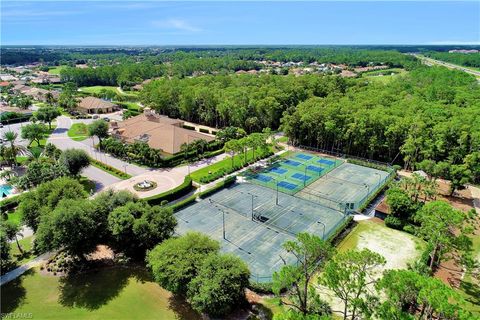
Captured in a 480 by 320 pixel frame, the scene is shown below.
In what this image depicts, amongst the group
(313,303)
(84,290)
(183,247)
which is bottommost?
(84,290)

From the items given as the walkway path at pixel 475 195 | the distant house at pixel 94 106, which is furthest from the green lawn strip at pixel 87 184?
the walkway path at pixel 475 195

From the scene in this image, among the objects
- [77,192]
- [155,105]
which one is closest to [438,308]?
[77,192]

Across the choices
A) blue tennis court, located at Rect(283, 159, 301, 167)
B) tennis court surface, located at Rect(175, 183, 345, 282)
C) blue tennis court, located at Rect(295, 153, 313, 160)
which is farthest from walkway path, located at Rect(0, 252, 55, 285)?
blue tennis court, located at Rect(295, 153, 313, 160)

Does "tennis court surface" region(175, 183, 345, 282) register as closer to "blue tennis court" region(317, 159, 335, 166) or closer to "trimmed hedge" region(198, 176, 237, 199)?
"trimmed hedge" region(198, 176, 237, 199)

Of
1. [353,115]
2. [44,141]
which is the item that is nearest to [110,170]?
[44,141]

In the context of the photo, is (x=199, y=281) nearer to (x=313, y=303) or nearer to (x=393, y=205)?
(x=313, y=303)

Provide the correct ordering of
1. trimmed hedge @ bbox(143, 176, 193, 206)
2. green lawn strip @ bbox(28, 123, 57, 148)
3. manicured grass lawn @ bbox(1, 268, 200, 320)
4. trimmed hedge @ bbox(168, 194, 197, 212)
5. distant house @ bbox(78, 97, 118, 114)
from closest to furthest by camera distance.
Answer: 1. manicured grass lawn @ bbox(1, 268, 200, 320)
2. trimmed hedge @ bbox(168, 194, 197, 212)
3. trimmed hedge @ bbox(143, 176, 193, 206)
4. green lawn strip @ bbox(28, 123, 57, 148)
5. distant house @ bbox(78, 97, 118, 114)

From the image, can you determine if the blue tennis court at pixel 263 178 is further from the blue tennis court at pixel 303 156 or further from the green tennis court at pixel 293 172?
the blue tennis court at pixel 303 156
